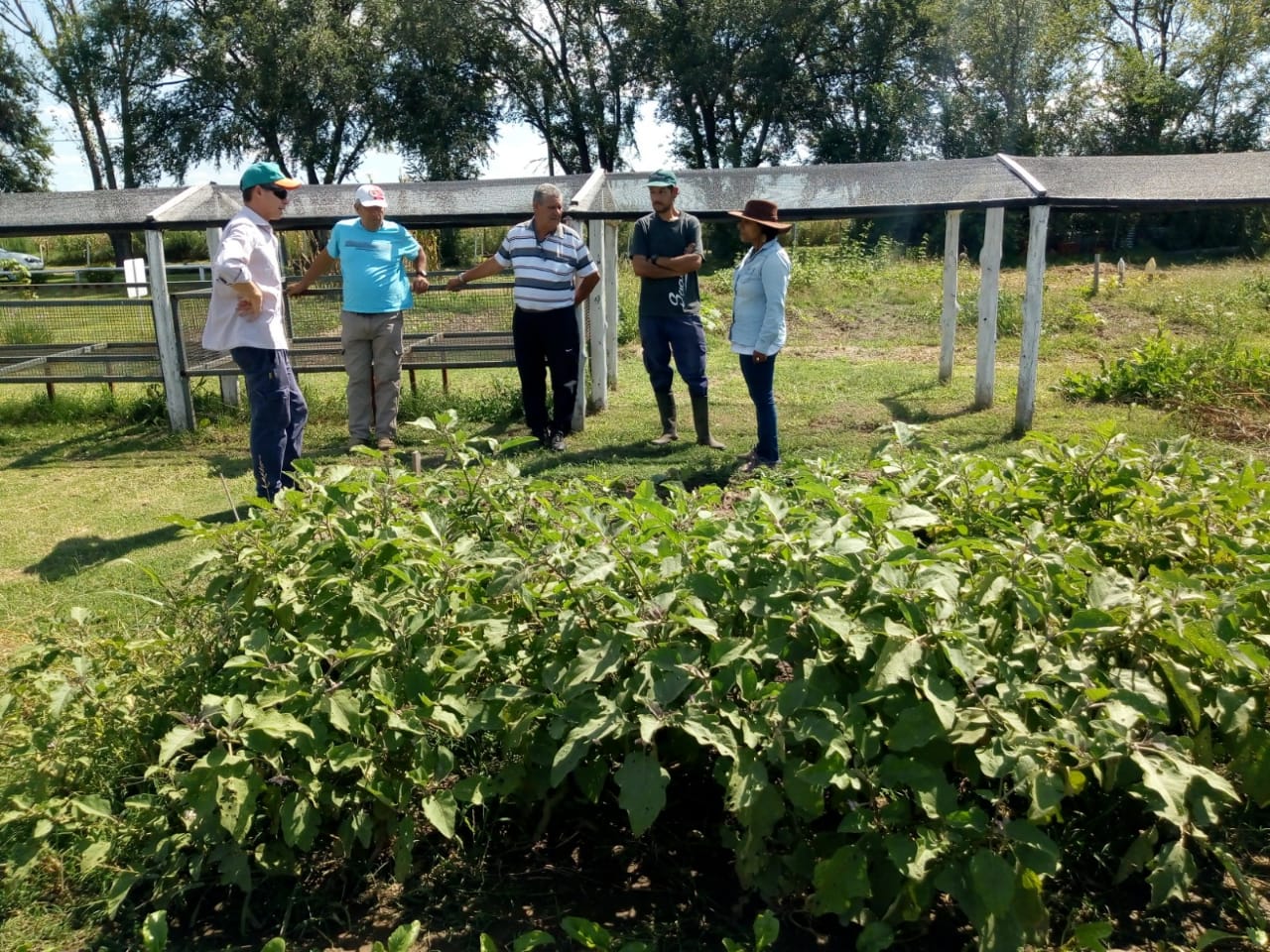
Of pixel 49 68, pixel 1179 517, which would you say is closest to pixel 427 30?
pixel 49 68

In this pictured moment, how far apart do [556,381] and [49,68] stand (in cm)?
3857

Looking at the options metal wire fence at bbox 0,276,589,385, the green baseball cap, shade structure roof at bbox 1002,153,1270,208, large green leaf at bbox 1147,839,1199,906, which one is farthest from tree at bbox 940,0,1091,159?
large green leaf at bbox 1147,839,1199,906

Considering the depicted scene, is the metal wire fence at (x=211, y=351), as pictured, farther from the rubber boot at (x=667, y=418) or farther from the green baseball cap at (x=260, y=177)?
the green baseball cap at (x=260, y=177)

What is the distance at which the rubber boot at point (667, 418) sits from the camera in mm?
8141

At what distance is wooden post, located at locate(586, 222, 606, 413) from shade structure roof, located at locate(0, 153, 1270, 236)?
0.74 ft

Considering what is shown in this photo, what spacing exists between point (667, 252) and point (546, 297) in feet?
2.95

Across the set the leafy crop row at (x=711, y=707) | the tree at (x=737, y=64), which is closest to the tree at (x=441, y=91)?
the tree at (x=737, y=64)

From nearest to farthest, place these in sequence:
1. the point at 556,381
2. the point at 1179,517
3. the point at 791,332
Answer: the point at 1179,517
the point at 556,381
the point at 791,332

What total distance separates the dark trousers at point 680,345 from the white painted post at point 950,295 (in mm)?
3161

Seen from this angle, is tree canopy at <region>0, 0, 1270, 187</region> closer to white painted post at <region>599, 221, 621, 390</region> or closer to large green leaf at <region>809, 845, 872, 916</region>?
white painted post at <region>599, 221, 621, 390</region>

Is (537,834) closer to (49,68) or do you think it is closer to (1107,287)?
(1107,287)

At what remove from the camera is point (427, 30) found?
36312 millimetres

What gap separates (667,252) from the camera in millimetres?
7629

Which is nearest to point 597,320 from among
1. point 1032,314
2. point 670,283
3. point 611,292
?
point 611,292
